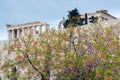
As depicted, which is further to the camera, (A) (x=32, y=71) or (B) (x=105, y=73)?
(A) (x=32, y=71)

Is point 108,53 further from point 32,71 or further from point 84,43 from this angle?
point 32,71

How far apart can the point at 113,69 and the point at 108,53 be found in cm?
89

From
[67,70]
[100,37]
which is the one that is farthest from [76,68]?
[100,37]

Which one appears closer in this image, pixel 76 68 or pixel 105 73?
pixel 105 73

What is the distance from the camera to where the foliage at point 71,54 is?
66.8 feet

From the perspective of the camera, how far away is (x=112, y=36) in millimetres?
21406

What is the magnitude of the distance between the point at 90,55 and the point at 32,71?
117 inches

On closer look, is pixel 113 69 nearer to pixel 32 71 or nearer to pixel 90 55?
pixel 90 55

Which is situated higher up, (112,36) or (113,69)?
(112,36)

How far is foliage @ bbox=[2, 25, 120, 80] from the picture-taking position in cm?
2038

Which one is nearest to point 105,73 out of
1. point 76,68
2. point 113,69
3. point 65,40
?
point 113,69

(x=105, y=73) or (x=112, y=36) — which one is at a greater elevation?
(x=112, y=36)

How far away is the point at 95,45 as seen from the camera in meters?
20.8

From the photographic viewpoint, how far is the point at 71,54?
2128cm
